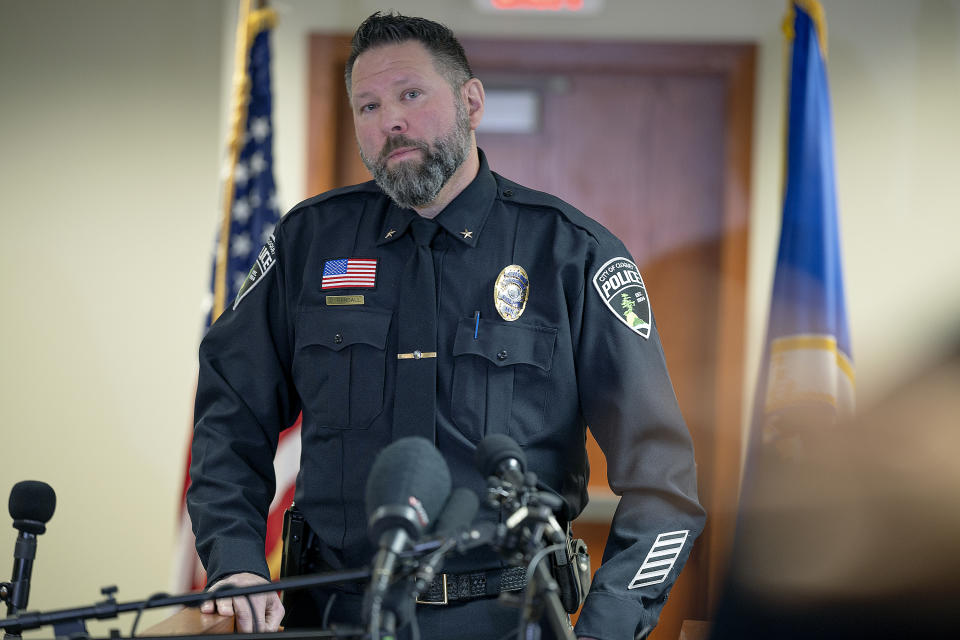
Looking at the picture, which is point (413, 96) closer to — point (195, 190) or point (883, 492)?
point (883, 492)

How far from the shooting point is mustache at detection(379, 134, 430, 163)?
151 cm

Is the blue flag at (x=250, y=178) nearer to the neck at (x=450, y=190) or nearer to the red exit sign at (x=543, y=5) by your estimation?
the red exit sign at (x=543, y=5)

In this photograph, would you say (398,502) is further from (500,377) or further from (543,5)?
(543,5)

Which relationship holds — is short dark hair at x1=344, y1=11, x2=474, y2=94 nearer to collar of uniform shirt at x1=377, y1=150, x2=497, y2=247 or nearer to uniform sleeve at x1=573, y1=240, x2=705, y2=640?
collar of uniform shirt at x1=377, y1=150, x2=497, y2=247

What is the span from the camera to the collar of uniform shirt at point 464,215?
1547mm

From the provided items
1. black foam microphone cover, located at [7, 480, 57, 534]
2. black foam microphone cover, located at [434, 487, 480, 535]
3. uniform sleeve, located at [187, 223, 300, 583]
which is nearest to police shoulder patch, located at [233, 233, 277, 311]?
uniform sleeve, located at [187, 223, 300, 583]

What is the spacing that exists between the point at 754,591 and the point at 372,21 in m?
1.36

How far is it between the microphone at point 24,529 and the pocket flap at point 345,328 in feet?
1.54

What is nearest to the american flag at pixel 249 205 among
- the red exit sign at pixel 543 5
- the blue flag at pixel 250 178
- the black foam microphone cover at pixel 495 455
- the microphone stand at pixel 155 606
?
the blue flag at pixel 250 178

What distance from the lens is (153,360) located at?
9.78 ft

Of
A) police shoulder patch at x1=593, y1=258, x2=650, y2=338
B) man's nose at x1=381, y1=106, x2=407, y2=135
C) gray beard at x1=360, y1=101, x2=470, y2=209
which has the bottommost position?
police shoulder patch at x1=593, y1=258, x2=650, y2=338

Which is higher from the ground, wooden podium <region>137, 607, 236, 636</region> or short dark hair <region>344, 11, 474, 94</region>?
short dark hair <region>344, 11, 474, 94</region>

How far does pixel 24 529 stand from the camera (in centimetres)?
120

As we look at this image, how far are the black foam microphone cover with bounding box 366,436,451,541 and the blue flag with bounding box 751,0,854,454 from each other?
148 centimetres
